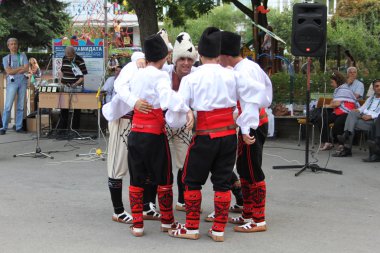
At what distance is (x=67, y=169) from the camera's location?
351 inches

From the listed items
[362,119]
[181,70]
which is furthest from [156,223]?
[362,119]

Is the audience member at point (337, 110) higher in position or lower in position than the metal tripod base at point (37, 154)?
higher

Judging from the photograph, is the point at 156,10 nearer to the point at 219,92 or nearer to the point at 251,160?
the point at 251,160

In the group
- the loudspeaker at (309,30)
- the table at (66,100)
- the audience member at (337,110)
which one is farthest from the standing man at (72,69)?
the loudspeaker at (309,30)

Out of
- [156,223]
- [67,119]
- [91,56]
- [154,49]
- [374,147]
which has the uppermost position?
[91,56]

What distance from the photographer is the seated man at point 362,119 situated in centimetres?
1023

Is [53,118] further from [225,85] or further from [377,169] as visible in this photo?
[225,85]

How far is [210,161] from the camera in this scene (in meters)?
5.07

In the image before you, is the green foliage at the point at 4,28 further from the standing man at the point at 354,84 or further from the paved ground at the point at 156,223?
the standing man at the point at 354,84

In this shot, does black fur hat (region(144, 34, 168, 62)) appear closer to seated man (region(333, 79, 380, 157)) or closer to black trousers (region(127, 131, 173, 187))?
black trousers (region(127, 131, 173, 187))

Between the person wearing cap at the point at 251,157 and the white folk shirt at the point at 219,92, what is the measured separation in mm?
332

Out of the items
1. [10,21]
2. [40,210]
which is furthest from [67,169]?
[10,21]

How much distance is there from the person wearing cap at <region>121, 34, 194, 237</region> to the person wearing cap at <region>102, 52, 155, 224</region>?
19 centimetres

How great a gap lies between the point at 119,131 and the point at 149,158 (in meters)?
0.59
